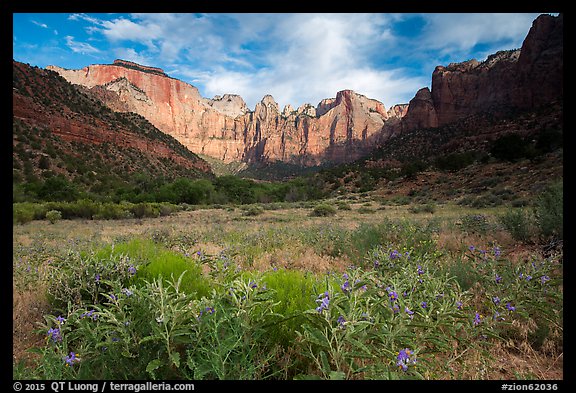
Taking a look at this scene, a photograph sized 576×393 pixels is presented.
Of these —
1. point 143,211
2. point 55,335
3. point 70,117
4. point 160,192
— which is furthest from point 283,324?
point 70,117

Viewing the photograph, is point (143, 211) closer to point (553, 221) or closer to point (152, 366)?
point (152, 366)

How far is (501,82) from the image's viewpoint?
7100 cm

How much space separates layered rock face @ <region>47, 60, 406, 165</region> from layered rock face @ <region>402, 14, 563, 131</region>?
64.6m

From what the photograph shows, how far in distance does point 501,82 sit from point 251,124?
507 ft

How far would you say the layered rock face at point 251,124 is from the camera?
153250 millimetres

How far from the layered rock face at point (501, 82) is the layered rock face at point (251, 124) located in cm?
6462

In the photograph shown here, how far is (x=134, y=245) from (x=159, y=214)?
1764cm

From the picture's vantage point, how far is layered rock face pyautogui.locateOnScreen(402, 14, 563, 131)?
2261 inches

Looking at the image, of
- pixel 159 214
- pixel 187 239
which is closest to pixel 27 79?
pixel 159 214

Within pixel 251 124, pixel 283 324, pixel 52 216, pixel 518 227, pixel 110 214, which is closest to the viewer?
pixel 283 324

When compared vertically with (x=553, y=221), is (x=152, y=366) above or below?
below

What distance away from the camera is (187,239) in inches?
293
